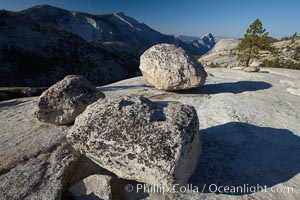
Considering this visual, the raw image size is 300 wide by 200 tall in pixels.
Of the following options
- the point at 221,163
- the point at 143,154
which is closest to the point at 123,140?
the point at 143,154

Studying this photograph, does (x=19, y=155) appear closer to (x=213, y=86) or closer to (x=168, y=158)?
(x=168, y=158)

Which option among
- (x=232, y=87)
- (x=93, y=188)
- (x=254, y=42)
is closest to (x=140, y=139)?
(x=93, y=188)

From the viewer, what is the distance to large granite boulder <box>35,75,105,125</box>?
50.4 feet

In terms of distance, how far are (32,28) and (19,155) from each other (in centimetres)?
8551

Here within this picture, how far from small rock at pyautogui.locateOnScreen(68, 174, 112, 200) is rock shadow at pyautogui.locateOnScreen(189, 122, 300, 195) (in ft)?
12.0

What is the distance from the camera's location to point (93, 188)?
944 centimetres

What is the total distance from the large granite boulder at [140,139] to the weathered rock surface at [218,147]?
102 cm

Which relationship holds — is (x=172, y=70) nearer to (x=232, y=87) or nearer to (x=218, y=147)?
(x=232, y=87)

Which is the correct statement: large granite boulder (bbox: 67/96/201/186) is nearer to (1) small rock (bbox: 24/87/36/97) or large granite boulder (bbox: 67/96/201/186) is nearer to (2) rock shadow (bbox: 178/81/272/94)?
(2) rock shadow (bbox: 178/81/272/94)

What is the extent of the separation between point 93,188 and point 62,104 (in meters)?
7.67

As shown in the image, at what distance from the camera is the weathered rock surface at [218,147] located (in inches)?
376

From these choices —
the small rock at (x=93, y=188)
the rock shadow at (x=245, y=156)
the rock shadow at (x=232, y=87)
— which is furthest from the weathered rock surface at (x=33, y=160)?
the rock shadow at (x=232, y=87)

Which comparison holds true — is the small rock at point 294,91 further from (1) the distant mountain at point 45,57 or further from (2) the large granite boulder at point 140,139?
(1) the distant mountain at point 45,57

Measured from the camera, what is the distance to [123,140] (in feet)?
31.4
